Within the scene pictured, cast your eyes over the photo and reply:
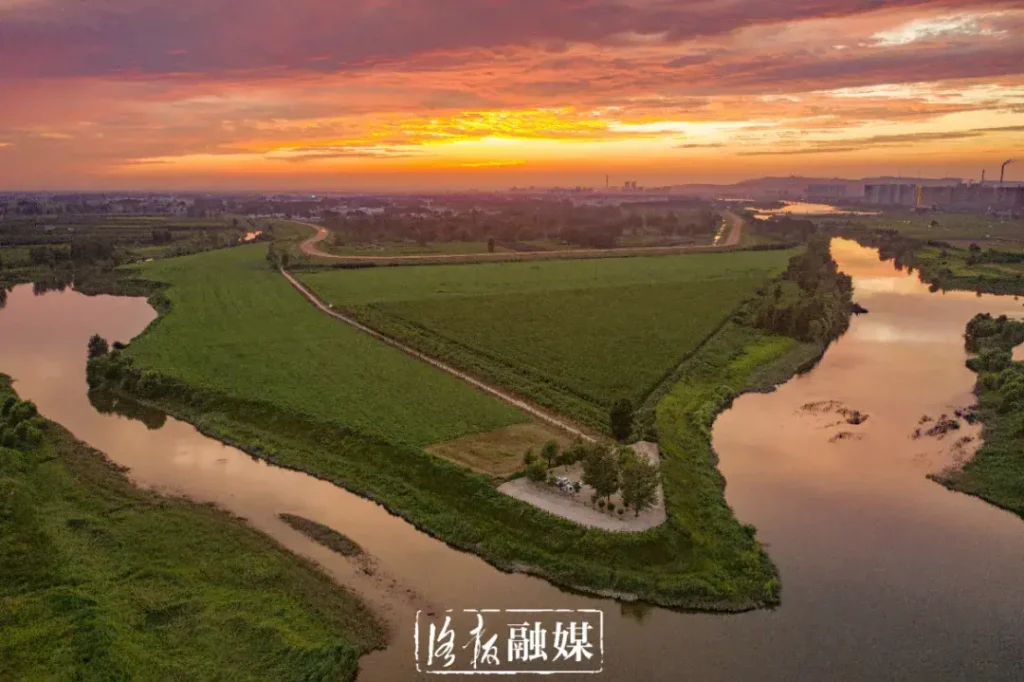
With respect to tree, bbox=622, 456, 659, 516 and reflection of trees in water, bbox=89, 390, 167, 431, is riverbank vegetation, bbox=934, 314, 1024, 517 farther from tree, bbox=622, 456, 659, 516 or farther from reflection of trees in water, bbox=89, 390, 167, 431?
reflection of trees in water, bbox=89, 390, 167, 431

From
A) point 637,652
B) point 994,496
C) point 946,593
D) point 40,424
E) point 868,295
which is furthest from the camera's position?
point 868,295

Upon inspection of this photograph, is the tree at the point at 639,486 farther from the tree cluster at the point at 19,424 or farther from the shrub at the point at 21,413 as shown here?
the shrub at the point at 21,413

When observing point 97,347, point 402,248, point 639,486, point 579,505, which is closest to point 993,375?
point 639,486

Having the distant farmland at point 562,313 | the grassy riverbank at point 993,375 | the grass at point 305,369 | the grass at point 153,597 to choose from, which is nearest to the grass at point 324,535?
the grass at point 153,597

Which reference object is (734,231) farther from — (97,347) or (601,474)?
(601,474)

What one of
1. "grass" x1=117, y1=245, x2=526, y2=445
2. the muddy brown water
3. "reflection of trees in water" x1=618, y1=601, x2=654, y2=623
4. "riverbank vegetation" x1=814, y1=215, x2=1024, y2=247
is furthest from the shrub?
"riverbank vegetation" x1=814, y1=215, x2=1024, y2=247

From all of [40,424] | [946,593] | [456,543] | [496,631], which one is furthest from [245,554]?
[946,593]

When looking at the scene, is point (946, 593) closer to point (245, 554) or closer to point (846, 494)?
point (846, 494)
